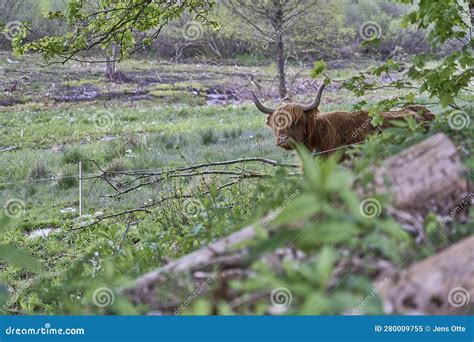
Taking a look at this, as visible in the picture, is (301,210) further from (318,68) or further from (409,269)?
(318,68)

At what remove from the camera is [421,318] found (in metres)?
1.47

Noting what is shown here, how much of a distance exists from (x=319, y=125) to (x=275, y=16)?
1030 centimetres

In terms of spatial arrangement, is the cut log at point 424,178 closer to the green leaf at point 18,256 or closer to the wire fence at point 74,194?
the green leaf at point 18,256

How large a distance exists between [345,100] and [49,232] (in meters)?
9.90

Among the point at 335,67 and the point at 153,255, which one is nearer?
the point at 153,255

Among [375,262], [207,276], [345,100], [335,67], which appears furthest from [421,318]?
[335,67]

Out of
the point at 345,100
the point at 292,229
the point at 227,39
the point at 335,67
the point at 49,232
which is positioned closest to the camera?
the point at 292,229

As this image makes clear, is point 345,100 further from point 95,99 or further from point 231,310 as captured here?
point 231,310

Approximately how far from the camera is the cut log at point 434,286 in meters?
1.37

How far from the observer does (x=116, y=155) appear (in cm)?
880

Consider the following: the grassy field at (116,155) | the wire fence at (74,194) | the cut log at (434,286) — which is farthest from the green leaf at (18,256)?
the wire fence at (74,194)

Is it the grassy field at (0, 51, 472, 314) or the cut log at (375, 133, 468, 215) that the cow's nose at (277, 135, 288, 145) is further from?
the cut log at (375, 133, 468, 215)

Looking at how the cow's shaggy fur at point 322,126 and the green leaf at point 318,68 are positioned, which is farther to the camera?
the cow's shaggy fur at point 322,126

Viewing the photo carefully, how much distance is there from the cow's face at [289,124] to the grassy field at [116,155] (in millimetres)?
544
